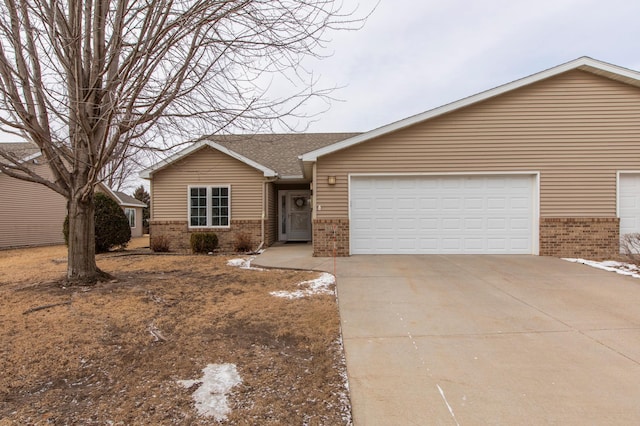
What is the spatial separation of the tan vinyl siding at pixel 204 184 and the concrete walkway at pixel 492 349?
6762 millimetres

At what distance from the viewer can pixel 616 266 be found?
7.25 meters

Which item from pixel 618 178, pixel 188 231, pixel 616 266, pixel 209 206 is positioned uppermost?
pixel 618 178

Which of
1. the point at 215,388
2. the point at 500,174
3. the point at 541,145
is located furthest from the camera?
the point at 500,174

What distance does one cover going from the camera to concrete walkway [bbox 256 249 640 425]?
2.35 metres

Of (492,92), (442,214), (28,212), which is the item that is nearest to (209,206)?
(442,214)

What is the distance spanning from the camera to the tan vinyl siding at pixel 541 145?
8.53 meters

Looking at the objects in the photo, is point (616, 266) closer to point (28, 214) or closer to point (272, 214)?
point (272, 214)

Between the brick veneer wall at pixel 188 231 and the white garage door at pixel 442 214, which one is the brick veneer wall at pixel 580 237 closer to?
the white garage door at pixel 442 214

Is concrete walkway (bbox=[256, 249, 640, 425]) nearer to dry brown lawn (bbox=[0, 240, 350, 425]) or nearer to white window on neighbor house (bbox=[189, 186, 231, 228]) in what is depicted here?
dry brown lawn (bbox=[0, 240, 350, 425])

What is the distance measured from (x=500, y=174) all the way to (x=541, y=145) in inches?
48.4

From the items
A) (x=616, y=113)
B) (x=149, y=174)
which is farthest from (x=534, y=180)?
(x=149, y=174)

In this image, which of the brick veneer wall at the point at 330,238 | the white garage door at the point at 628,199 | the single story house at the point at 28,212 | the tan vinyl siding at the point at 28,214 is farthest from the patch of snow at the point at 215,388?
the tan vinyl siding at the point at 28,214

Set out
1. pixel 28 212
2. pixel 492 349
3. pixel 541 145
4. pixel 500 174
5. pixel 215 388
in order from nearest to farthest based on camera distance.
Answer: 1. pixel 215 388
2. pixel 492 349
3. pixel 541 145
4. pixel 500 174
5. pixel 28 212

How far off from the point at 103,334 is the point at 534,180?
31.5 feet
